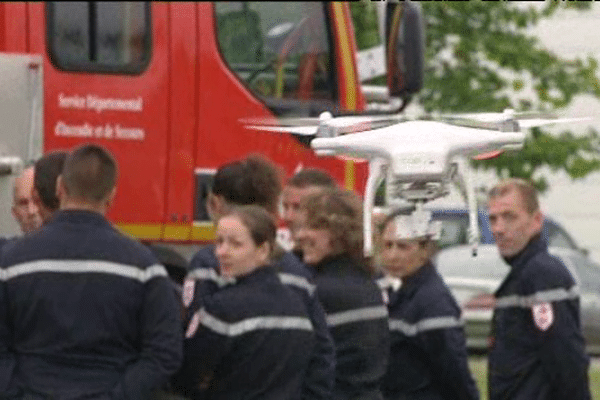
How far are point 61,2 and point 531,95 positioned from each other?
2067cm

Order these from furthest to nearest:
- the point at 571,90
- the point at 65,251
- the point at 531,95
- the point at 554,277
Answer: the point at 531,95
the point at 571,90
the point at 554,277
the point at 65,251

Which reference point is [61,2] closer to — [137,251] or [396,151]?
[137,251]

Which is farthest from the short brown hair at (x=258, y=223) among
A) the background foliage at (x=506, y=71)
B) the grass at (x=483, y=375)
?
the background foliage at (x=506, y=71)

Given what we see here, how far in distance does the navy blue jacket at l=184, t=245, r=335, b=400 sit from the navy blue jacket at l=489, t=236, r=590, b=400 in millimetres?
1409

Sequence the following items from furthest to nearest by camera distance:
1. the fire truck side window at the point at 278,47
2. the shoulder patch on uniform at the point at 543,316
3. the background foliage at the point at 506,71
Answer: the background foliage at the point at 506,71 < the fire truck side window at the point at 278,47 < the shoulder patch on uniform at the point at 543,316

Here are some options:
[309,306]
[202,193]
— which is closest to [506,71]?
[202,193]

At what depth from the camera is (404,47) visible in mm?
12742

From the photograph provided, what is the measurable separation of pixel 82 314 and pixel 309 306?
1085 millimetres

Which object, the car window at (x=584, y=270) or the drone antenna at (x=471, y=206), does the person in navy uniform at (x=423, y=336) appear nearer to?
the drone antenna at (x=471, y=206)

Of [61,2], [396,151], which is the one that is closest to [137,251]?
[396,151]

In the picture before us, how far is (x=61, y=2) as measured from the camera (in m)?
12.3

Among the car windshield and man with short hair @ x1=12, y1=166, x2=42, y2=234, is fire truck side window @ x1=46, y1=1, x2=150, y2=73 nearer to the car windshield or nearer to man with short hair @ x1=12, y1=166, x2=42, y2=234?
man with short hair @ x1=12, y1=166, x2=42, y2=234

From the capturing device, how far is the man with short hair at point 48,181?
26.9 feet

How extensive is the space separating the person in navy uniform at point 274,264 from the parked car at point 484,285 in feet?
46.4
